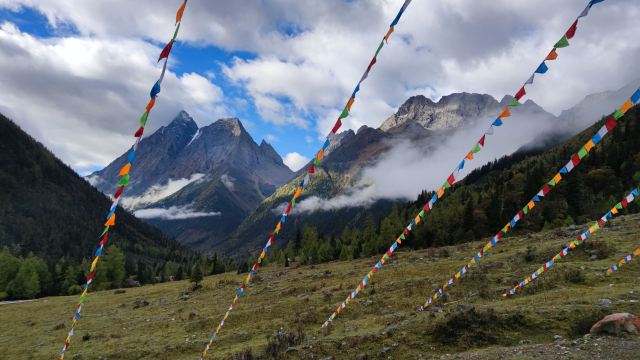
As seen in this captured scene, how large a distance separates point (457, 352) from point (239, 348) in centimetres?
1006

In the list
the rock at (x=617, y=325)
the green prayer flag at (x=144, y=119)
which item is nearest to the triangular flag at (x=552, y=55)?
the rock at (x=617, y=325)

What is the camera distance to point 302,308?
1045 inches

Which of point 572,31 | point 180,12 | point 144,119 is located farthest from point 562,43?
point 144,119

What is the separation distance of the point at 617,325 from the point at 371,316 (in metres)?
11.1

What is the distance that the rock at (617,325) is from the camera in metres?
11.1

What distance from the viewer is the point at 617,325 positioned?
11.1 m

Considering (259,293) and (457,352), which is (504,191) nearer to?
(259,293)

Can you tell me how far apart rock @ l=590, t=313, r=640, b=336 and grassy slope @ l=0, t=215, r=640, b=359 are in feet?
2.05

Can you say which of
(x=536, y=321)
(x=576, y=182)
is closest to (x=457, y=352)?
(x=536, y=321)

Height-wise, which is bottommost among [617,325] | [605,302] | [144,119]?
[617,325]

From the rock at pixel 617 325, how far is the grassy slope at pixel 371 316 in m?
0.62

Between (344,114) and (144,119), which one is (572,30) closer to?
(344,114)

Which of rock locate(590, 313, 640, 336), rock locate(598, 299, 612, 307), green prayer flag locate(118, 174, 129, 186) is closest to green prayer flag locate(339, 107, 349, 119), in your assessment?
green prayer flag locate(118, 174, 129, 186)

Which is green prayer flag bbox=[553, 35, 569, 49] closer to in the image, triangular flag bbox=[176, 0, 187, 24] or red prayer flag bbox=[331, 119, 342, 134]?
red prayer flag bbox=[331, 119, 342, 134]
